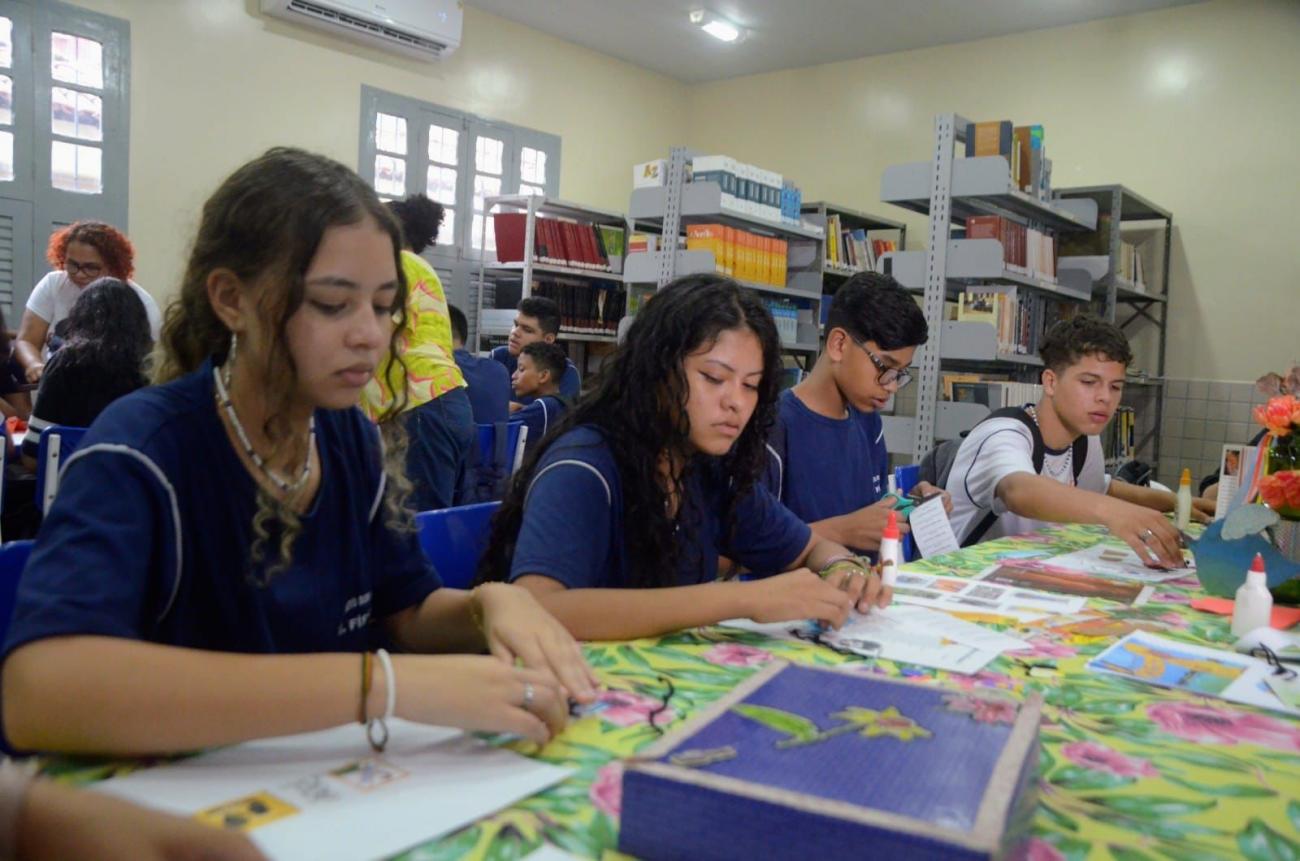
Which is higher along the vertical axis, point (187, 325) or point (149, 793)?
point (187, 325)

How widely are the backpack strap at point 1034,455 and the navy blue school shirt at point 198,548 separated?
1.81m

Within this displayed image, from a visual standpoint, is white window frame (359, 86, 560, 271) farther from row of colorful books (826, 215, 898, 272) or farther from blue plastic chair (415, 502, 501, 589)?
blue plastic chair (415, 502, 501, 589)

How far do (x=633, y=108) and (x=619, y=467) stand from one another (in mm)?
6936

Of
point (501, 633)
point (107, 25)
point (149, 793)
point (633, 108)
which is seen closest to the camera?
point (149, 793)

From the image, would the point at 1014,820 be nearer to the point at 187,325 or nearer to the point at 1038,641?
the point at 1038,641

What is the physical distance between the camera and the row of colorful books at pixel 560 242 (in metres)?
6.20

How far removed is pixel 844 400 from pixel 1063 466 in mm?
740

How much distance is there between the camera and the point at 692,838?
673 mm

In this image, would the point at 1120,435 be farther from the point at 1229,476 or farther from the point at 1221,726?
the point at 1221,726

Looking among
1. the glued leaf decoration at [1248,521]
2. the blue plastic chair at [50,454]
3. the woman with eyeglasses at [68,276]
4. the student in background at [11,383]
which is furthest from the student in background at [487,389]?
the glued leaf decoration at [1248,521]

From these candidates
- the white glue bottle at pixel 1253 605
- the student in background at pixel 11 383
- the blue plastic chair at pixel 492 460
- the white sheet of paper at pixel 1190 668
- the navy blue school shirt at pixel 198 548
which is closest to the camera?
the navy blue school shirt at pixel 198 548

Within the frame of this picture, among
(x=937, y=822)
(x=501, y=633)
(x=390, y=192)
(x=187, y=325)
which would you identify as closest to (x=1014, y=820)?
(x=937, y=822)

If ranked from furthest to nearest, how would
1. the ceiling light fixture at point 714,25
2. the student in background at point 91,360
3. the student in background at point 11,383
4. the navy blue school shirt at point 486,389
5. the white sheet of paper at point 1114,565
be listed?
the ceiling light fixture at point 714,25 < the navy blue school shirt at point 486,389 < the student in background at point 11,383 < the student in background at point 91,360 < the white sheet of paper at point 1114,565

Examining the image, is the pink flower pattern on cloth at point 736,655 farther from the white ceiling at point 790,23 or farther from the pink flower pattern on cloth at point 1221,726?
the white ceiling at point 790,23
